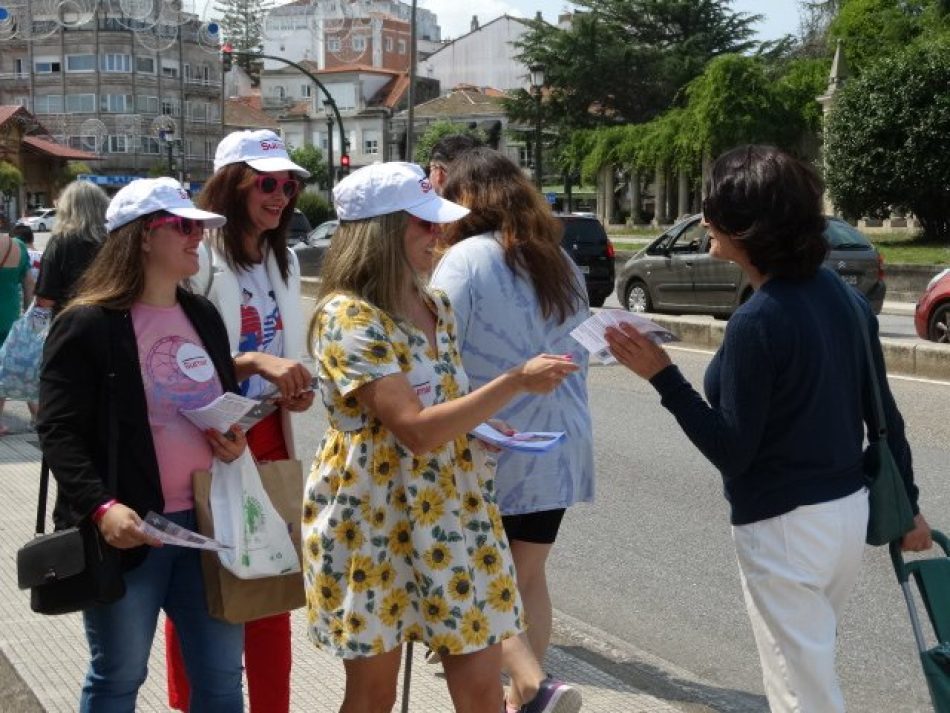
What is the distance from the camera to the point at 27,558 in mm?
3359

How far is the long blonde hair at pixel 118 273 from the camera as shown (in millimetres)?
3447

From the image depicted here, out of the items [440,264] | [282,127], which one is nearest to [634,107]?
[282,127]

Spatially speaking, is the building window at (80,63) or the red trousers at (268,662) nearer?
the red trousers at (268,662)

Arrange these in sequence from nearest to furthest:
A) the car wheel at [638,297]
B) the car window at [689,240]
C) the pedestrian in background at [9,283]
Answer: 1. the pedestrian in background at [9,283]
2. the car window at [689,240]
3. the car wheel at [638,297]

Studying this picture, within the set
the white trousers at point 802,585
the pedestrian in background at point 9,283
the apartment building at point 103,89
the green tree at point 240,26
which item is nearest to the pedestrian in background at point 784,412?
the white trousers at point 802,585

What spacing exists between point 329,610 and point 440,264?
1315 mm

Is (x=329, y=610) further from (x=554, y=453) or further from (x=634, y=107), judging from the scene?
(x=634, y=107)

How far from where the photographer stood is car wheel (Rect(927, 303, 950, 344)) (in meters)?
15.6

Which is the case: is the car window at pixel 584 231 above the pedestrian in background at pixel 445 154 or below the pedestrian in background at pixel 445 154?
below

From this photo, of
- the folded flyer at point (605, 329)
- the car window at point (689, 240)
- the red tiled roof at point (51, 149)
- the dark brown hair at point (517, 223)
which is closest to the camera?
the folded flyer at point (605, 329)

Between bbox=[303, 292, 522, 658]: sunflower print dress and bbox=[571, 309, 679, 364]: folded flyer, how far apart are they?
386 mm

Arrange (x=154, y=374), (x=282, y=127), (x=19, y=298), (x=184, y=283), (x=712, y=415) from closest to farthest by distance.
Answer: (x=712, y=415)
(x=154, y=374)
(x=184, y=283)
(x=19, y=298)
(x=282, y=127)

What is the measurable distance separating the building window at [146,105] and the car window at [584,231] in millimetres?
88576

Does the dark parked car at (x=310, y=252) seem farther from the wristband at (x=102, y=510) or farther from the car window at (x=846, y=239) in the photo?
the wristband at (x=102, y=510)
